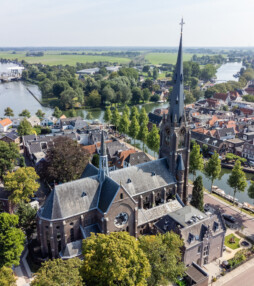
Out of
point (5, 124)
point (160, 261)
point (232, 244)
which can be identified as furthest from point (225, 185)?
point (5, 124)

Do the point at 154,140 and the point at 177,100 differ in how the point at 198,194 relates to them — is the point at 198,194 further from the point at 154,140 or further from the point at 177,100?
the point at 154,140

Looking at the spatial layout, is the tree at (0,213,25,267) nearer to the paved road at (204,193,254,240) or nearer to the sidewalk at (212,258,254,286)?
the sidewalk at (212,258,254,286)

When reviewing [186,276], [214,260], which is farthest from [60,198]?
[214,260]

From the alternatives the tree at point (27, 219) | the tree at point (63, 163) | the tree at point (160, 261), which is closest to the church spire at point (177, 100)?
the tree at point (160, 261)

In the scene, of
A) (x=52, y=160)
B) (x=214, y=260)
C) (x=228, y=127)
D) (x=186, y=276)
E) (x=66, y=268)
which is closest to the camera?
(x=66, y=268)

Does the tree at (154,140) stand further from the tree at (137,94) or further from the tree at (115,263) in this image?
the tree at (137,94)

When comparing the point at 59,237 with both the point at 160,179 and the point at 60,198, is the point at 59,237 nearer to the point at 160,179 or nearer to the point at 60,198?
the point at 60,198
